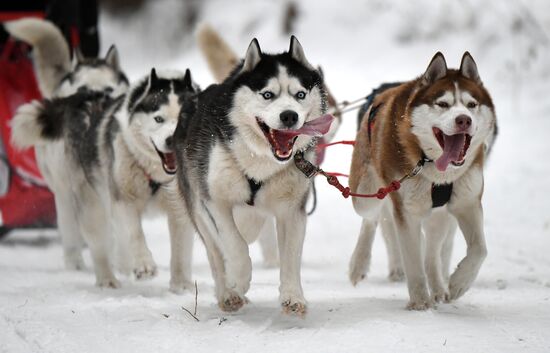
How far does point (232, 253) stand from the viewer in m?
3.38

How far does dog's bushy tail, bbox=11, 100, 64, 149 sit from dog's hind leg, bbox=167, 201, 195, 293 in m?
1.18

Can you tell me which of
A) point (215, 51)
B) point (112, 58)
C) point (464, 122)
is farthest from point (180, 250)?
point (215, 51)

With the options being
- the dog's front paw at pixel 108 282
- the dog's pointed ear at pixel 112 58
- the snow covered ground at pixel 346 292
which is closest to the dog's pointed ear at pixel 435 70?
the snow covered ground at pixel 346 292

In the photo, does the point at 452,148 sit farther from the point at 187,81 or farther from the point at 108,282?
the point at 108,282

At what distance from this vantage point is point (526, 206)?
276 inches

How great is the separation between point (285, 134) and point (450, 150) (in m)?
0.79

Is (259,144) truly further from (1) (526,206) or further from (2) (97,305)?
(1) (526,206)

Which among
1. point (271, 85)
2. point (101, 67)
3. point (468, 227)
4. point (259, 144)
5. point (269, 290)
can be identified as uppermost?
point (101, 67)

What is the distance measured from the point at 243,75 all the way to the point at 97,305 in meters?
1.35

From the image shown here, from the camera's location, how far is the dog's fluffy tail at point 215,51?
679 cm

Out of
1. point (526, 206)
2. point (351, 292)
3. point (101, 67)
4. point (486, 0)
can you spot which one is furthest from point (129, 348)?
point (486, 0)

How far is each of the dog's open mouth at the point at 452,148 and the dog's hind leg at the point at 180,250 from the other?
1.62m

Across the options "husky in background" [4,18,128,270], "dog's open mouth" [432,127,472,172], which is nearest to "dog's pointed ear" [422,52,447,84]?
"dog's open mouth" [432,127,472,172]

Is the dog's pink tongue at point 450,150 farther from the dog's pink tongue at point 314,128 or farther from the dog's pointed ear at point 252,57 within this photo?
the dog's pointed ear at point 252,57
